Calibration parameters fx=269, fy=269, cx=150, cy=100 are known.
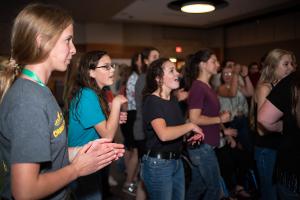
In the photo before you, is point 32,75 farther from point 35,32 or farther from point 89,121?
point 89,121

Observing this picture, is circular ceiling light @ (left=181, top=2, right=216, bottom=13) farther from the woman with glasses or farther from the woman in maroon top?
the woman with glasses

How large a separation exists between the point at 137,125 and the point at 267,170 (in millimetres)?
1484

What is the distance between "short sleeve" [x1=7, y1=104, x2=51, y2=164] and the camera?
80 cm

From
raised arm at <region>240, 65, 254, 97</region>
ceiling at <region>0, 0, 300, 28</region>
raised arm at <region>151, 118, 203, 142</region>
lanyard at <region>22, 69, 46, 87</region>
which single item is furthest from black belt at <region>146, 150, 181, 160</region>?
ceiling at <region>0, 0, 300, 28</region>

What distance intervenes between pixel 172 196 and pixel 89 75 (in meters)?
1.04

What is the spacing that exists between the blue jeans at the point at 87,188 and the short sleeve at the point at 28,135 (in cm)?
85

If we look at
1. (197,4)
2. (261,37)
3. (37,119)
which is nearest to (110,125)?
(37,119)

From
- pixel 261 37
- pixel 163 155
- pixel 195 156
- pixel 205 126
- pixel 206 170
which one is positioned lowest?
pixel 206 170

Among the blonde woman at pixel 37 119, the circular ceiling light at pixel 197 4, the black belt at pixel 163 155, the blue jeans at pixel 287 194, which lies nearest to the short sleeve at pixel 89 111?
the black belt at pixel 163 155

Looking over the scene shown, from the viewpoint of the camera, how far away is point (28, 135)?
81 cm

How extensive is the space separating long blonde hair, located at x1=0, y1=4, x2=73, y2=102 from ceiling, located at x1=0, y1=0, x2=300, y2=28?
3890 millimetres

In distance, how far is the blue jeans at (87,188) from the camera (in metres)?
1.62

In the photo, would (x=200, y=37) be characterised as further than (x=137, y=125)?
Yes

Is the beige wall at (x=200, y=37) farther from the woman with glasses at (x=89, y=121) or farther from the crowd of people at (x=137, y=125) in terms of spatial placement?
the woman with glasses at (x=89, y=121)
